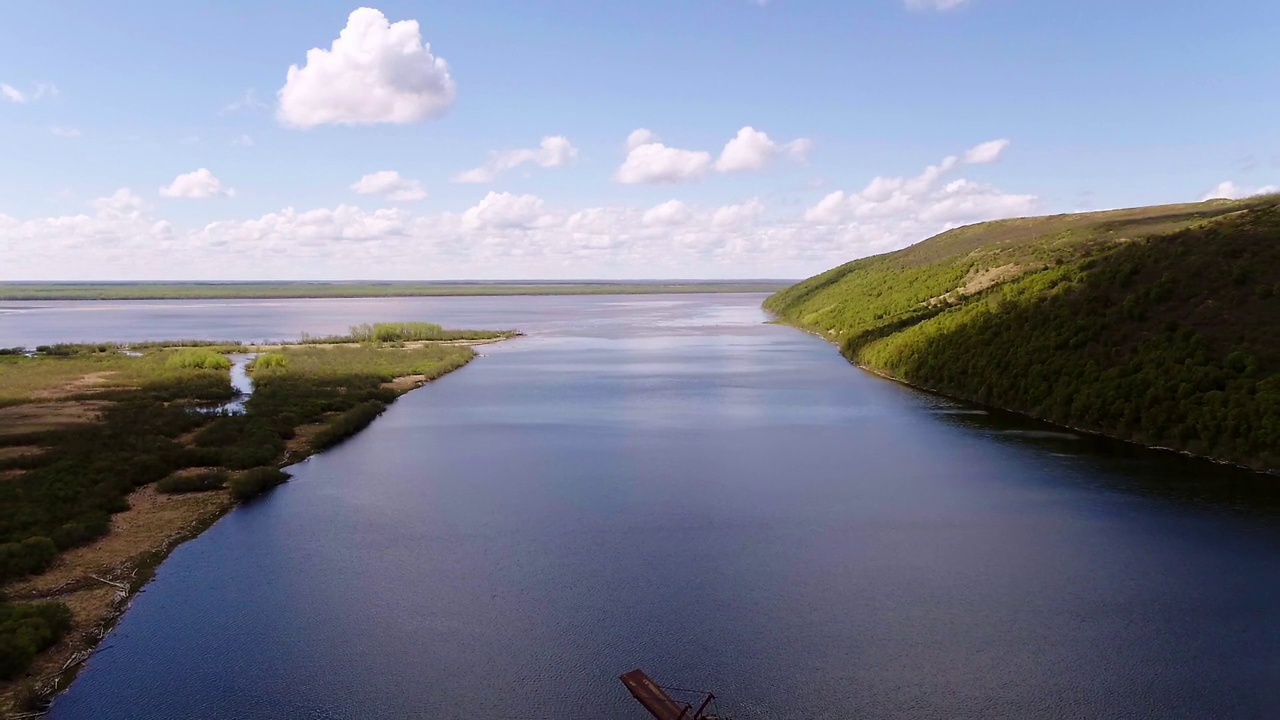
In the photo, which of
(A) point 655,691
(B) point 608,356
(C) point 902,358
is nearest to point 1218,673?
(A) point 655,691

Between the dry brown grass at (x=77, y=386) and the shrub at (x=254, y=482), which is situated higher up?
the dry brown grass at (x=77, y=386)

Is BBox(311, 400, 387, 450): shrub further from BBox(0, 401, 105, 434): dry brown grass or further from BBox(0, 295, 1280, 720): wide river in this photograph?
BBox(0, 401, 105, 434): dry brown grass

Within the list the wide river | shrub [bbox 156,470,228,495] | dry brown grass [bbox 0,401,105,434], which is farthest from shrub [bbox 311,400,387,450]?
dry brown grass [bbox 0,401,105,434]

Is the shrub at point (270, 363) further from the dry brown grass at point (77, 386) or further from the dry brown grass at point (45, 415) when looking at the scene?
the dry brown grass at point (45, 415)

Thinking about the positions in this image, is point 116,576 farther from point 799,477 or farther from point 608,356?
point 608,356

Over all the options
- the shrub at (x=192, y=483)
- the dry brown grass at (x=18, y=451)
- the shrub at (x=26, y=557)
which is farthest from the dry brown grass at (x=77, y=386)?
the shrub at (x=26, y=557)

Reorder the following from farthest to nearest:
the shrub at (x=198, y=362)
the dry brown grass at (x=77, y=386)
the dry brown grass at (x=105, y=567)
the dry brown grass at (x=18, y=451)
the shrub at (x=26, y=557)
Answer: the shrub at (x=198, y=362) → the dry brown grass at (x=77, y=386) → the dry brown grass at (x=18, y=451) → the shrub at (x=26, y=557) → the dry brown grass at (x=105, y=567)

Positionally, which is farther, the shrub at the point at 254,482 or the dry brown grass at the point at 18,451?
the dry brown grass at the point at 18,451
